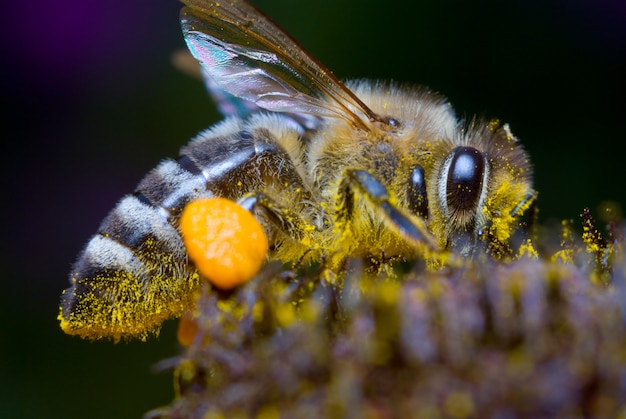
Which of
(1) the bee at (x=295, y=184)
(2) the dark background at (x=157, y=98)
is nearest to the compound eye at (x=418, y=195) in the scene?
(1) the bee at (x=295, y=184)

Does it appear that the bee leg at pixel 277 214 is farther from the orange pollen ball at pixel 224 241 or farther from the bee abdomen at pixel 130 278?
the bee abdomen at pixel 130 278

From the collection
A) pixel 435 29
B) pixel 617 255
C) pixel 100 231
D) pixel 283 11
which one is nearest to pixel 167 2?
pixel 283 11

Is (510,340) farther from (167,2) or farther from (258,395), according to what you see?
(167,2)

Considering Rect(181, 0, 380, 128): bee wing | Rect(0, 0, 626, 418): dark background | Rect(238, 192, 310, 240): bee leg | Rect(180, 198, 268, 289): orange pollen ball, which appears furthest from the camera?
Rect(0, 0, 626, 418): dark background

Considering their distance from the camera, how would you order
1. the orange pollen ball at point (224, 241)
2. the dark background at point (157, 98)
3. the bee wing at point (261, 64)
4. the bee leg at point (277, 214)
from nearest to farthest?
Answer: the orange pollen ball at point (224, 241) < the bee leg at point (277, 214) < the bee wing at point (261, 64) < the dark background at point (157, 98)

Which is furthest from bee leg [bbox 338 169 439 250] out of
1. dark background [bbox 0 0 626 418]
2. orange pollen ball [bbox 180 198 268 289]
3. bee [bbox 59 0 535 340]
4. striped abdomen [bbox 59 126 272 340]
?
dark background [bbox 0 0 626 418]

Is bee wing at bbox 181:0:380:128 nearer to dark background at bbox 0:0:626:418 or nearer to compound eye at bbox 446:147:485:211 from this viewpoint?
compound eye at bbox 446:147:485:211

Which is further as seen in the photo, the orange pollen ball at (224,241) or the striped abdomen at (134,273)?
the striped abdomen at (134,273)
